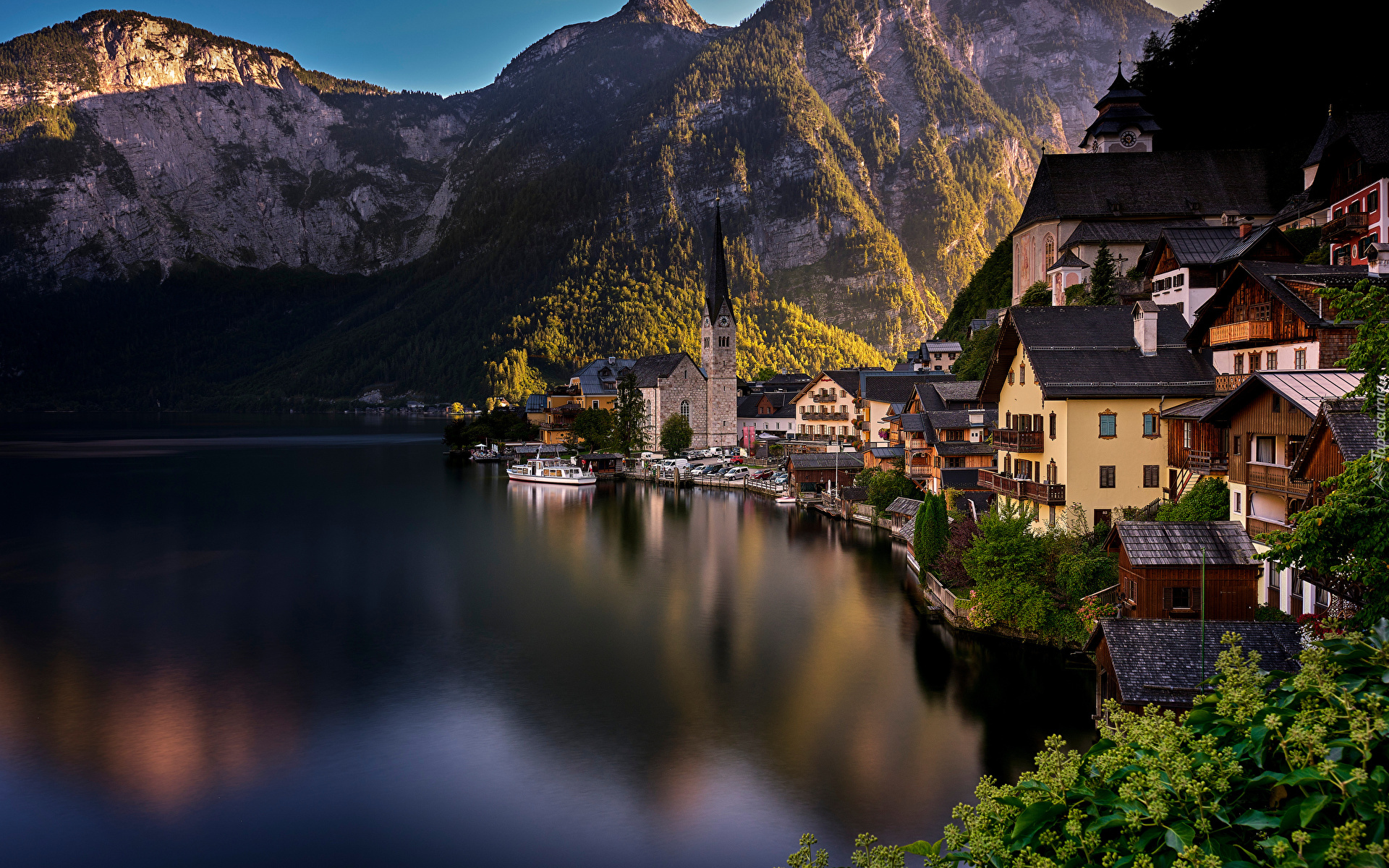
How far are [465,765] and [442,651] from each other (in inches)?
414

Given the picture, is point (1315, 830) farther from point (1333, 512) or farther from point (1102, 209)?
point (1102, 209)

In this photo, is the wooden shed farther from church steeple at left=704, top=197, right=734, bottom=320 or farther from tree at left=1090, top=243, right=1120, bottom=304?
church steeple at left=704, top=197, right=734, bottom=320

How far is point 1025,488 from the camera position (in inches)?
1315

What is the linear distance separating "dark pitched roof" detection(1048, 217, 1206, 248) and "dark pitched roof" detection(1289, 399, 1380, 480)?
43.3 meters

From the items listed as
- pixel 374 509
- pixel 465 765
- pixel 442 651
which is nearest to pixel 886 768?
pixel 465 765

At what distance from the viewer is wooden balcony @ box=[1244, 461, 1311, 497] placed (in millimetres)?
19031

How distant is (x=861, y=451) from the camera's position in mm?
69000

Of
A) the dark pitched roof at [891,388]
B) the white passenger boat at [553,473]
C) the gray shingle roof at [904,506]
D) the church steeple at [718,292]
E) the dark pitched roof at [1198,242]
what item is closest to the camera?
the dark pitched roof at [1198,242]

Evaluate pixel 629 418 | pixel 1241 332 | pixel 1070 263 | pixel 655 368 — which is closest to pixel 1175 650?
pixel 1241 332

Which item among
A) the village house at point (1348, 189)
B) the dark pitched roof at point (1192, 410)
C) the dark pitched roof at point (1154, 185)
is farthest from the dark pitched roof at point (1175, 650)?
the dark pitched roof at point (1154, 185)

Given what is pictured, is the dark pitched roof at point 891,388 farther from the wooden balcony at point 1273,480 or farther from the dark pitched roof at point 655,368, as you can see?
the wooden balcony at point 1273,480

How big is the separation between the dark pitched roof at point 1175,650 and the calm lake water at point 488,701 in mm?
3344

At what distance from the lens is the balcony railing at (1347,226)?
37.6 m

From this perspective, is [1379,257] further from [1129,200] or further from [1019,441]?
[1129,200]
